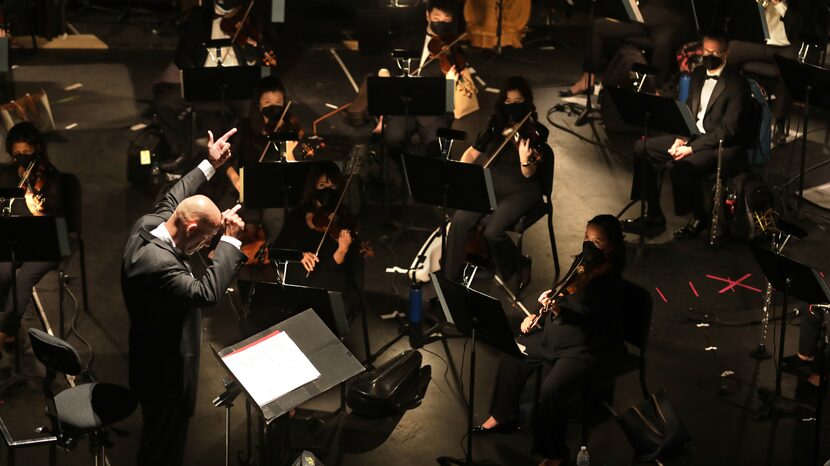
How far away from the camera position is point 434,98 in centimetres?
789

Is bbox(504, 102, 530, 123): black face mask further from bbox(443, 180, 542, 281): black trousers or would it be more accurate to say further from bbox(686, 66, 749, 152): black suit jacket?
bbox(686, 66, 749, 152): black suit jacket

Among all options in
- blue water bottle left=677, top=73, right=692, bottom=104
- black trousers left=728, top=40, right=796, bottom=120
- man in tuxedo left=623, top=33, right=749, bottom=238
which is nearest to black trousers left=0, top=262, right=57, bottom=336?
man in tuxedo left=623, top=33, right=749, bottom=238

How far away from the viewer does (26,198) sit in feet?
22.8

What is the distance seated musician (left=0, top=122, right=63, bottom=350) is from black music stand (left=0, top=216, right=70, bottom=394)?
62 cm

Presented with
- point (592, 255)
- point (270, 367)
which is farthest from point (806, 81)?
point (270, 367)

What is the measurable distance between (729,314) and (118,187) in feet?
15.3

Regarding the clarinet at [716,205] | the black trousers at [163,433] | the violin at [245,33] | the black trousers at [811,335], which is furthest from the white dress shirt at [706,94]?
the black trousers at [163,433]

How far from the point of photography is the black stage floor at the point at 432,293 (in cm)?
625

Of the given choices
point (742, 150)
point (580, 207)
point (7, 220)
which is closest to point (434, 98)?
point (580, 207)

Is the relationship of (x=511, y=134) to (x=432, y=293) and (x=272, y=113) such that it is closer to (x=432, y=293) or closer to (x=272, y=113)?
(x=432, y=293)

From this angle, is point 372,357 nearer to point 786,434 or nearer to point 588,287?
point 588,287

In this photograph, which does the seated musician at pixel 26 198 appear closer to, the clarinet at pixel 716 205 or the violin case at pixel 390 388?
the violin case at pixel 390 388

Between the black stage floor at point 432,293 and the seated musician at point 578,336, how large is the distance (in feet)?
0.93

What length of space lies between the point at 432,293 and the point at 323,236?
1098mm
